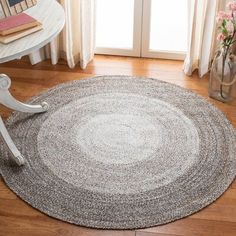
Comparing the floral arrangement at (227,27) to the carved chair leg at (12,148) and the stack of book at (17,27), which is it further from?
the carved chair leg at (12,148)

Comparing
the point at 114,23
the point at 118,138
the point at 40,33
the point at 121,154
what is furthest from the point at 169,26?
the point at 40,33

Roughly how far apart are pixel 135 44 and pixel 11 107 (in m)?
1.00

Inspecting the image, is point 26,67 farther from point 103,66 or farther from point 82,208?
point 82,208

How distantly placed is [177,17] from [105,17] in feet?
1.55

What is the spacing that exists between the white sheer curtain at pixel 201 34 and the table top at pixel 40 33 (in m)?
0.91

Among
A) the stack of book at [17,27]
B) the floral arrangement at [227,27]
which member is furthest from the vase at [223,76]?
the stack of book at [17,27]

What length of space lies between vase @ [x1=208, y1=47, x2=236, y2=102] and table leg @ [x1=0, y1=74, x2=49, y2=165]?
38.5 inches

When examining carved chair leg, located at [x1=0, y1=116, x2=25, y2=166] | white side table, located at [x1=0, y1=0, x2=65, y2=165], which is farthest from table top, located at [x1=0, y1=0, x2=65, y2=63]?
carved chair leg, located at [x1=0, y1=116, x2=25, y2=166]

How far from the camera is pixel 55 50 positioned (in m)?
2.88

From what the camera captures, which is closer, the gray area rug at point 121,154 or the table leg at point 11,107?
the gray area rug at point 121,154

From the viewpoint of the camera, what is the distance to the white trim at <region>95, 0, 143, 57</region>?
2793mm

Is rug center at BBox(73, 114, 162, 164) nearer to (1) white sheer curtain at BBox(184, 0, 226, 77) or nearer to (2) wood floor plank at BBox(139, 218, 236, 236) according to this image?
(2) wood floor plank at BBox(139, 218, 236, 236)

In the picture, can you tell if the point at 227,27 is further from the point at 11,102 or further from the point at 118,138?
the point at 11,102

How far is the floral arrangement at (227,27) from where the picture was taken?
230cm
